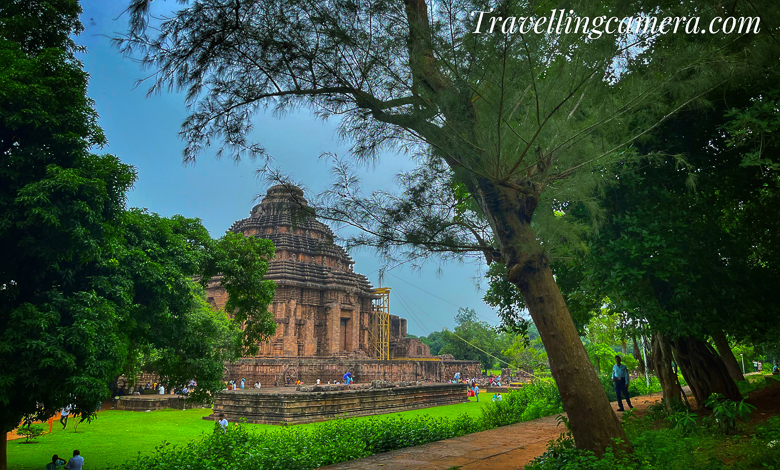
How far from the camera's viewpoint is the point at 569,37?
423 cm

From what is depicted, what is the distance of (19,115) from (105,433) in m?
9.50

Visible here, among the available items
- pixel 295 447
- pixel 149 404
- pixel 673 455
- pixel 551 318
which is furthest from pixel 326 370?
pixel 673 455

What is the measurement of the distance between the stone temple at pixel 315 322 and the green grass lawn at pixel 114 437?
20.6 feet

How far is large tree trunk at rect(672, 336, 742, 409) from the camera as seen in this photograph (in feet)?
24.3

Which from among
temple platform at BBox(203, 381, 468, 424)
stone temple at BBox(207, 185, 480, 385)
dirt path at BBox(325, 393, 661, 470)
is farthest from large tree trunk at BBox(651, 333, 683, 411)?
stone temple at BBox(207, 185, 480, 385)

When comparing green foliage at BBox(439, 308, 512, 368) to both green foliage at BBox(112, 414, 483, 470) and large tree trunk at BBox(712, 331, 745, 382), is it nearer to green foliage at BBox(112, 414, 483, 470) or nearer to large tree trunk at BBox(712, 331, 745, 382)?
large tree trunk at BBox(712, 331, 745, 382)

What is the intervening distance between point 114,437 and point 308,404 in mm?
4871

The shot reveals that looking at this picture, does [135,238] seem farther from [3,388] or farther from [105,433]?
[105,433]

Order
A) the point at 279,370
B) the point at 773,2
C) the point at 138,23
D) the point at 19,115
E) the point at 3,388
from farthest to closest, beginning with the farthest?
the point at 279,370, the point at 19,115, the point at 3,388, the point at 138,23, the point at 773,2

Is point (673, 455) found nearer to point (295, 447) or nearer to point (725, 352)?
point (295, 447)

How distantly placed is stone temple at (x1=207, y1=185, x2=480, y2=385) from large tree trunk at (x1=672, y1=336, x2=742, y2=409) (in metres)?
17.5

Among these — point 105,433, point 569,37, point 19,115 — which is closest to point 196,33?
point 19,115

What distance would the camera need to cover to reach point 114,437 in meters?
11.7

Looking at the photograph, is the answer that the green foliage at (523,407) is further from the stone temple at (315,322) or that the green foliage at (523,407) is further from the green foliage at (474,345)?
the green foliage at (474,345)
